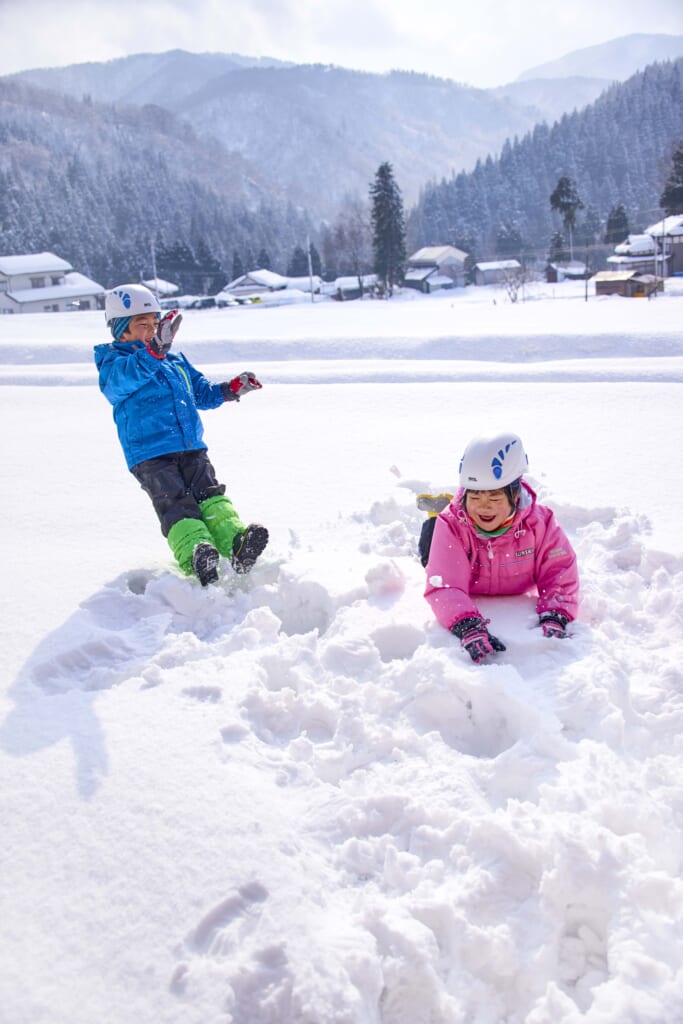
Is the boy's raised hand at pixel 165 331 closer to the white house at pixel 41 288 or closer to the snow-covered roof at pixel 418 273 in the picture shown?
the white house at pixel 41 288

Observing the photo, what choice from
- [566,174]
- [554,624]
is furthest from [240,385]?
[566,174]

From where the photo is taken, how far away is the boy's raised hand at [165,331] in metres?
3.35

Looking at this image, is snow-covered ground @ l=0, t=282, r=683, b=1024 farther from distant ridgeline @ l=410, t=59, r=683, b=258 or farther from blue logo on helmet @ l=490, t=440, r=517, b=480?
distant ridgeline @ l=410, t=59, r=683, b=258

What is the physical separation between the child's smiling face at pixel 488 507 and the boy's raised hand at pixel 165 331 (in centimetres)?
167

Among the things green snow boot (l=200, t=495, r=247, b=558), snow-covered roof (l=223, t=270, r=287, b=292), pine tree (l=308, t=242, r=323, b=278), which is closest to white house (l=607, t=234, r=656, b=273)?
snow-covered roof (l=223, t=270, r=287, b=292)

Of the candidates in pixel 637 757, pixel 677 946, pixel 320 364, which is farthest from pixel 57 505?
pixel 320 364

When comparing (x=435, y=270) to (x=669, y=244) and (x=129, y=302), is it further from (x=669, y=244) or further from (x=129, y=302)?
(x=129, y=302)

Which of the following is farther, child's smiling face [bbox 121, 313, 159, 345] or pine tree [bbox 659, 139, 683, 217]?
pine tree [bbox 659, 139, 683, 217]

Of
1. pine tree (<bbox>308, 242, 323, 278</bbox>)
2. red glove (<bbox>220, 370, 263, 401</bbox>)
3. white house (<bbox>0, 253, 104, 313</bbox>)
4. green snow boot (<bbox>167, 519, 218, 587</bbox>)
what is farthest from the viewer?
pine tree (<bbox>308, 242, 323, 278</bbox>)

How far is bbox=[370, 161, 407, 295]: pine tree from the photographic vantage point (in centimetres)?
4427

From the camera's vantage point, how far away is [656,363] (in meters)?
8.32

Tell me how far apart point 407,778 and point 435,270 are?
6841 cm

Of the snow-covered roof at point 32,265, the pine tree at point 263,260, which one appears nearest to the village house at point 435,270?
the pine tree at point 263,260

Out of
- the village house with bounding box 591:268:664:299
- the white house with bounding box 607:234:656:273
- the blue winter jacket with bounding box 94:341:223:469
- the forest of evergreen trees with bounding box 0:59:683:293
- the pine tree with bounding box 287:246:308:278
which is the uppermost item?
the forest of evergreen trees with bounding box 0:59:683:293
